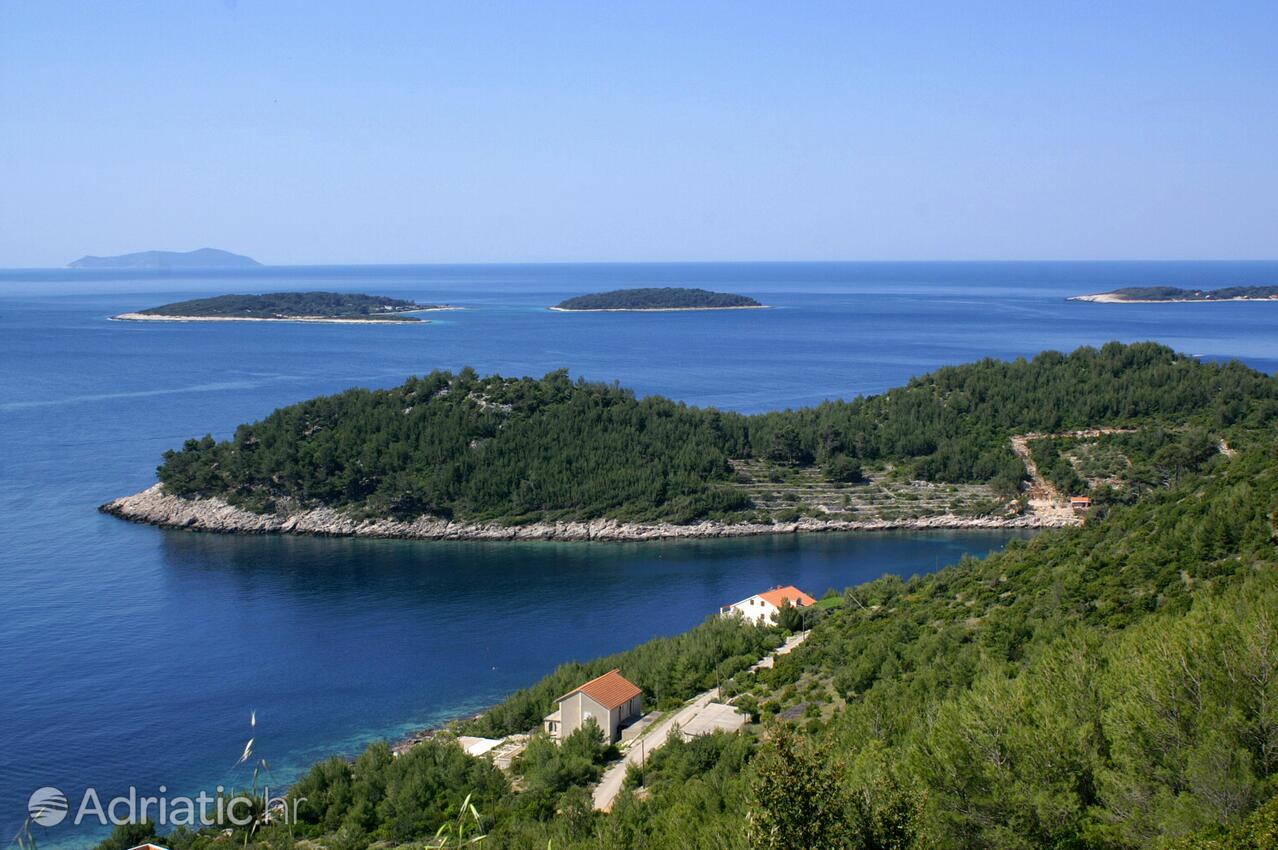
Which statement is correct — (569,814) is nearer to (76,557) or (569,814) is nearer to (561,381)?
(76,557)

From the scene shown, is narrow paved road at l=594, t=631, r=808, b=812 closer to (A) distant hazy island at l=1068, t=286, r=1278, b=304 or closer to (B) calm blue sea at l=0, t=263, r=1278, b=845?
(B) calm blue sea at l=0, t=263, r=1278, b=845

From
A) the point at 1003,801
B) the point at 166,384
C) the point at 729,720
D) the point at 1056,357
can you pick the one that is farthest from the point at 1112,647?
the point at 166,384

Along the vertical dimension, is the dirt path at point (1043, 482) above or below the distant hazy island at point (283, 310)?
below

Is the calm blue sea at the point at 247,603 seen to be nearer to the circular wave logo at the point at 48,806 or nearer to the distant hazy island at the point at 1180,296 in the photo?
the circular wave logo at the point at 48,806

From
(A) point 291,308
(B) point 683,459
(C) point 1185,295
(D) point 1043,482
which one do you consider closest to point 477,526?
(B) point 683,459

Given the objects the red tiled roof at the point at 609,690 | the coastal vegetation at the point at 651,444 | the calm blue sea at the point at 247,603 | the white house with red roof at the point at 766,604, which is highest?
the coastal vegetation at the point at 651,444

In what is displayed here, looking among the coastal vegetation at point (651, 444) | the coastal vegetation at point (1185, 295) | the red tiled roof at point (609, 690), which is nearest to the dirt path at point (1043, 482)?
the coastal vegetation at point (651, 444)

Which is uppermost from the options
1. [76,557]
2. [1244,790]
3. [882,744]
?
[1244,790]
